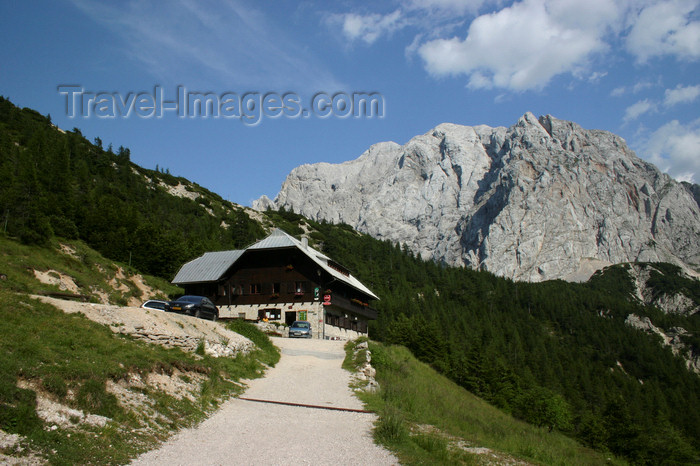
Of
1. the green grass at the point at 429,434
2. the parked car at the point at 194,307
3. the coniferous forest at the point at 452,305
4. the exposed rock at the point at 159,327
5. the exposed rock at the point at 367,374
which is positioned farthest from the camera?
the coniferous forest at the point at 452,305

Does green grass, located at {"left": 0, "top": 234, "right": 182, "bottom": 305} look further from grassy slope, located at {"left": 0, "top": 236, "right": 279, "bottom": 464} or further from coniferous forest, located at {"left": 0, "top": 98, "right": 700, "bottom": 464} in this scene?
grassy slope, located at {"left": 0, "top": 236, "right": 279, "bottom": 464}

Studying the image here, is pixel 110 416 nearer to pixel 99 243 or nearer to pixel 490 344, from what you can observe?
pixel 99 243

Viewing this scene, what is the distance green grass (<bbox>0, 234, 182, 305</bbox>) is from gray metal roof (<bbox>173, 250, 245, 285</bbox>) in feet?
10.2

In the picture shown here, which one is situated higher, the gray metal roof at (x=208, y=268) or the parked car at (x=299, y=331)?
the gray metal roof at (x=208, y=268)

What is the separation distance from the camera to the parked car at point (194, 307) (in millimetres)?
32688

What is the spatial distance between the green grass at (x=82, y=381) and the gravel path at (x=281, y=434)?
659mm

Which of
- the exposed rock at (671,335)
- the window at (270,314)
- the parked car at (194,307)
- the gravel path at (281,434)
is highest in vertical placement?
the parked car at (194,307)

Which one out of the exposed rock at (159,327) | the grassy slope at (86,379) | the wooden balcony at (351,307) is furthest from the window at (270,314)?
the grassy slope at (86,379)

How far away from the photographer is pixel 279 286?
163 ft

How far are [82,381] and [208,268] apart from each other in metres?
43.8

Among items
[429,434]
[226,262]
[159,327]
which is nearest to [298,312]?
[226,262]

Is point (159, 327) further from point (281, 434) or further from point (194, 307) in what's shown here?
point (194, 307)

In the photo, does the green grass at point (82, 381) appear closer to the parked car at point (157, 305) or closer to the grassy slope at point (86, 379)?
the grassy slope at point (86, 379)

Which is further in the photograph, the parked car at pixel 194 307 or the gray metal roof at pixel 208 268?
the gray metal roof at pixel 208 268
